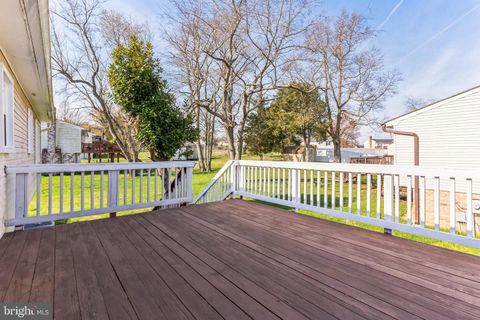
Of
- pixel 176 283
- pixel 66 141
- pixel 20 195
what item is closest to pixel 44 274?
pixel 176 283

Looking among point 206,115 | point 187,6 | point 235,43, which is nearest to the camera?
point 187,6

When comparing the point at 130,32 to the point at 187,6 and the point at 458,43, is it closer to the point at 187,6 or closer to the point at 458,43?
the point at 187,6

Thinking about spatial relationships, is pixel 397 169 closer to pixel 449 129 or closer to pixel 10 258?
pixel 10 258

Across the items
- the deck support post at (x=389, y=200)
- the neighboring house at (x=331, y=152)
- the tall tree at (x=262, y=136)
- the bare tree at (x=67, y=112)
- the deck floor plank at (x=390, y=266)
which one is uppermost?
the bare tree at (x=67, y=112)

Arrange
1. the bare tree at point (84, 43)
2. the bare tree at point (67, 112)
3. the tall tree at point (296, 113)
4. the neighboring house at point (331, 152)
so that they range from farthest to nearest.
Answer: the neighboring house at point (331, 152) < the tall tree at point (296, 113) < the bare tree at point (67, 112) < the bare tree at point (84, 43)

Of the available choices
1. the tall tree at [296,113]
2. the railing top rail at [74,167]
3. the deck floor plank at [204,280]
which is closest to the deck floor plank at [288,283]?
the deck floor plank at [204,280]

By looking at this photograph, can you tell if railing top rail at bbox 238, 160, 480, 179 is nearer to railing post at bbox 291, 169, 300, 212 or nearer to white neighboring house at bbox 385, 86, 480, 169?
railing post at bbox 291, 169, 300, 212

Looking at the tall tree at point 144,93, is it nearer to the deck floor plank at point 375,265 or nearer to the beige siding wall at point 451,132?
the deck floor plank at point 375,265

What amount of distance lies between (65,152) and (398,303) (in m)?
22.3

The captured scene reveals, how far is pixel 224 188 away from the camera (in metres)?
5.73

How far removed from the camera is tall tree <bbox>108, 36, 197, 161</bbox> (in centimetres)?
530

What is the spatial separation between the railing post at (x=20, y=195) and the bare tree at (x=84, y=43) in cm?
729

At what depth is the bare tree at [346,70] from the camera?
444 inches

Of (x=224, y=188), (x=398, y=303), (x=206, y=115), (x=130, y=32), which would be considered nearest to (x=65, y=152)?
(x=206, y=115)
